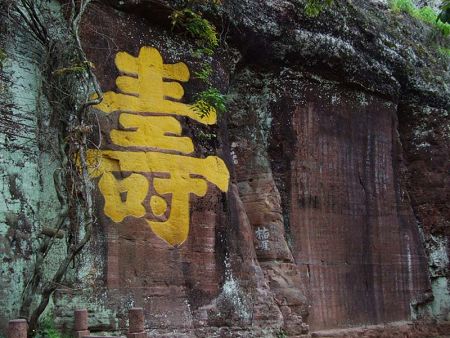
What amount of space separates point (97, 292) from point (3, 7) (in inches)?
90.2

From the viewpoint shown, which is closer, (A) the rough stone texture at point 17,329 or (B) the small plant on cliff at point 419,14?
(A) the rough stone texture at point 17,329

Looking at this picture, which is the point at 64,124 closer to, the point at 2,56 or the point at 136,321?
the point at 2,56

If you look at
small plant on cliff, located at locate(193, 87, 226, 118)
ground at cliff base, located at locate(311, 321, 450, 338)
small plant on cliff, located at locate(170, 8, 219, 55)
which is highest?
small plant on cliff, located at locate(170, 8, 219, 55)

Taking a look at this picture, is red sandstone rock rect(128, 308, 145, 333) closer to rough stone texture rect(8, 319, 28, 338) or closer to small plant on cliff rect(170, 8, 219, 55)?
rough stone texture rect(8, 319, 28, 338)

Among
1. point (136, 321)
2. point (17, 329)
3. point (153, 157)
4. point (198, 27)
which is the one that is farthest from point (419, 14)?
point (17, 329)

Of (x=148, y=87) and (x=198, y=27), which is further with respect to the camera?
(x=198, y=27)

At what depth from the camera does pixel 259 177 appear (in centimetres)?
657

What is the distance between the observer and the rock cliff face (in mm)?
4887

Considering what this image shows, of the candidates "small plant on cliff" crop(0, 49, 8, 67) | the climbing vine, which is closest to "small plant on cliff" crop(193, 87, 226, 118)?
the climbing vine

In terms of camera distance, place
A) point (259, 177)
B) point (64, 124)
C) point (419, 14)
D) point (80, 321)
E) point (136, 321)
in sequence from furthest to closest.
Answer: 1. point (419, 14)
2. point (259, 177)
3. point (64, 124)
4. point (80, 321)
5. point (136, 321)

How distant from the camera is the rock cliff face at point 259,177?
4.89m

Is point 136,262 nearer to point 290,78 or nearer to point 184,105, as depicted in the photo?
point 184,105

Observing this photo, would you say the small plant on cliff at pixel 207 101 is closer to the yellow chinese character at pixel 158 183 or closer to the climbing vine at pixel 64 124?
the yellow chinese character at pixel 158 183

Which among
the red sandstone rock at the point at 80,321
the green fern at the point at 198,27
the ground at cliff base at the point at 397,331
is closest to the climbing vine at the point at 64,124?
the red sandstone rock at the point at 80,321
